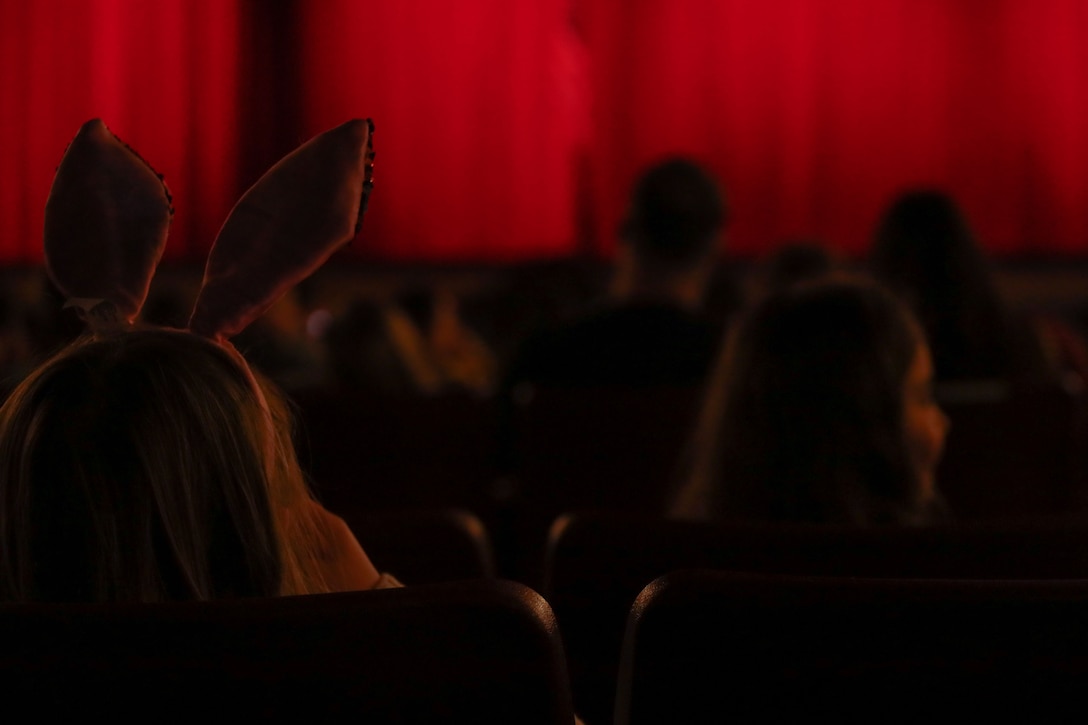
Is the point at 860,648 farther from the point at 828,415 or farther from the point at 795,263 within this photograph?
the point at 795,263

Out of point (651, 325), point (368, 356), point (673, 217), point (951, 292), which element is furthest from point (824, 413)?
point (368, 356)

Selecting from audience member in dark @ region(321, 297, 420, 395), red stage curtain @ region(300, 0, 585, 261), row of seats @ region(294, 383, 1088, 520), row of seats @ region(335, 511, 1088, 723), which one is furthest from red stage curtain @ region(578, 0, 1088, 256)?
row of seats @ region(335, 511, 1088, 723)

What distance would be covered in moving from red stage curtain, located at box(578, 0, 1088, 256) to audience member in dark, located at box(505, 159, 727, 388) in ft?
13.9

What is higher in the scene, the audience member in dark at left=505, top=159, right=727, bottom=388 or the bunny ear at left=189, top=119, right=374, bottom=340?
the bunny ear at left=189, top=119, right=374, bottom=340

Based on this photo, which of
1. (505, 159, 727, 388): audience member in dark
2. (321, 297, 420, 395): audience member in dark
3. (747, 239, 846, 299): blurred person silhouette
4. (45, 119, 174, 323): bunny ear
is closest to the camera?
(45, 119, 174, 323): bunny ear

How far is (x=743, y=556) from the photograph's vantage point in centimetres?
85

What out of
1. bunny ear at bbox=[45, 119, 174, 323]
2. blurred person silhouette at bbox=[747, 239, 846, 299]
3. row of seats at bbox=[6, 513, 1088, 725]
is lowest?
blurred person silhouette at bbox=[747, 239, 846, 299]

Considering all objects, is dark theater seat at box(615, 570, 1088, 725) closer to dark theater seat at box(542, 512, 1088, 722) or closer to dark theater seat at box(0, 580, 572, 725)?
dark theater seat at box(0, 580, 572, 725)

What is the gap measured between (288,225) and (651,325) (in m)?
1.44

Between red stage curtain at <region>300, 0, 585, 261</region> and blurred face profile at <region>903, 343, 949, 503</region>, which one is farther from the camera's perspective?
red stage curtain at <region>300, 0, 585, 261</region>

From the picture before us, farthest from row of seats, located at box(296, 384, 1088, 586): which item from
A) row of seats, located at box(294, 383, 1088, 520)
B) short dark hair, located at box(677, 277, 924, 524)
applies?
short dark hair, located at box(677, 277, 924, 524)

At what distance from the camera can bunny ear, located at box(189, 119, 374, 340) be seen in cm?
76

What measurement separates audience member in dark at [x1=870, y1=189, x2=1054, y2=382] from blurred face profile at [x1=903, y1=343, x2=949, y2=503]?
1220 millimetres

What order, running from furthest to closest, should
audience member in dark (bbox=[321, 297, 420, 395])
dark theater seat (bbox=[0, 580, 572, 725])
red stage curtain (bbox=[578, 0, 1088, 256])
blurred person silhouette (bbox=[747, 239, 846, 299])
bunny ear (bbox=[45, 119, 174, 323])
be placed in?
1. red stage curtain (bbox=[578, 0, 1088, 256])
2. audience member in dark (bbox=[321, 297, 420, 395])
3. blurred person silhouette (bbox=[747, 239, 846, 299])
4. bunny ear (bbox=[45, 119, 174, 323])
5. dark theater seat (bbox=[0, 580, 572, 725])
